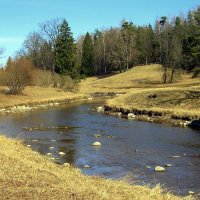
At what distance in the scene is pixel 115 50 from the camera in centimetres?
11088

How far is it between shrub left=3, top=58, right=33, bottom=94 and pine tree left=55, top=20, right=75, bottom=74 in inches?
580

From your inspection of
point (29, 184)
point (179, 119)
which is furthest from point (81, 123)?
point (29, 184)

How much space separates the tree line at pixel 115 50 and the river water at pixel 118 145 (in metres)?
40.0

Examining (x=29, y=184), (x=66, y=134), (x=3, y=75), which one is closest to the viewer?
(x=29, y=184)

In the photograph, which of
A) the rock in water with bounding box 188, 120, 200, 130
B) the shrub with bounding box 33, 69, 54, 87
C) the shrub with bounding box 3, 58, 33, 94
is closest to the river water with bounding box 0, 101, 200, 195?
the rock in water with bounding box 188, 120, 200, 130

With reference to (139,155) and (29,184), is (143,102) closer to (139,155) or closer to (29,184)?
(139,155)

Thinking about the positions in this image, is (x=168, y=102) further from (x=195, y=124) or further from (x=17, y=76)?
(x=17, y=76)

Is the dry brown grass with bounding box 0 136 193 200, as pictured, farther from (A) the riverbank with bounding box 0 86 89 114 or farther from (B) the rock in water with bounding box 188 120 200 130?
(A) the riverbank with bounding box 0 86 89 114

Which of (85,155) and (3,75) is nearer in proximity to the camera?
(85,155)

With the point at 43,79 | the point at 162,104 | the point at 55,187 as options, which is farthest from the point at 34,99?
the point at 55,187

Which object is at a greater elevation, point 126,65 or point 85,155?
point 126,65

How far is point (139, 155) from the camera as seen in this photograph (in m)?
21.0

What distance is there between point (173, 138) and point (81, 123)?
32.8ft

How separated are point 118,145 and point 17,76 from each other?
36.1 metres
